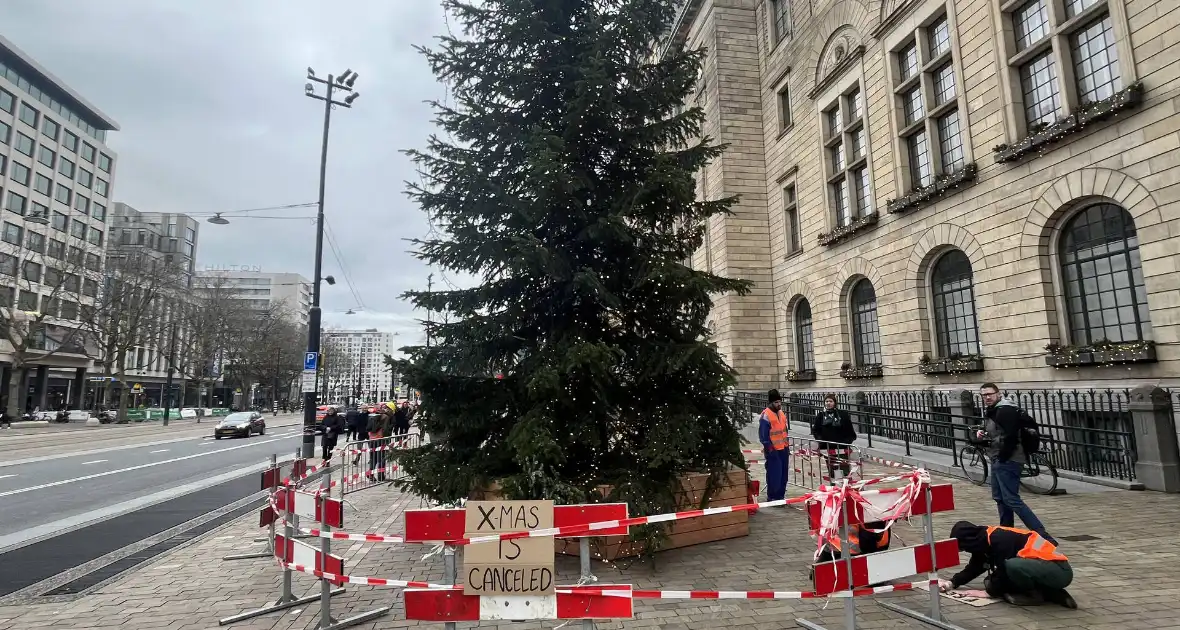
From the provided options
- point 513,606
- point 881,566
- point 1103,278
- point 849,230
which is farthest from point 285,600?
point 849,230

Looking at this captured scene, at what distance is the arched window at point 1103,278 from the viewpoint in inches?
480

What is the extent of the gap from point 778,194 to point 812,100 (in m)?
4.41

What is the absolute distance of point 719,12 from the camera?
29188 mm

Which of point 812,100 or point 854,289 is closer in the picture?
point 854,289

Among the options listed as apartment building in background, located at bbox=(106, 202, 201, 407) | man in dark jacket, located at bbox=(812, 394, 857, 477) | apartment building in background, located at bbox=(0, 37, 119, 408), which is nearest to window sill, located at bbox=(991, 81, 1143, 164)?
man in dark jacket, located at bbox=(812, 394, 857, 477)

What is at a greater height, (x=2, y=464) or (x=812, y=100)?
(x=812, y=100)

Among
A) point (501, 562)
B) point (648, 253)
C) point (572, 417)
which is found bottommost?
point (501, 562)

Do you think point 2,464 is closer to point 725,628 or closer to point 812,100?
point 725,628

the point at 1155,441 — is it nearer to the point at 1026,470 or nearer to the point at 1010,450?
the point at 1026,470

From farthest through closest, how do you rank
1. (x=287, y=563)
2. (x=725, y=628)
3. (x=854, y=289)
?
1. (x=854, y=289)
2. (x=287, y=563)
3. (x=725, y=628)

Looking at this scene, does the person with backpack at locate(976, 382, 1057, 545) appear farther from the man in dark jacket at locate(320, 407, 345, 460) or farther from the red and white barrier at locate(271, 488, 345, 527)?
the man in dark jacket at locate(320, 407, 345, 460)

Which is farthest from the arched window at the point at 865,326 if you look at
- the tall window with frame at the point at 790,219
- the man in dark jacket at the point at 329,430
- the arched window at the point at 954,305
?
the man in dark jacket at the point at 329,430

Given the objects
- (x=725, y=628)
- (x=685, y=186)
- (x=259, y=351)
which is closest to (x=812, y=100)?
(x=685, y=186)

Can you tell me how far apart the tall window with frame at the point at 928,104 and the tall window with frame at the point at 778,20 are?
351 inches
